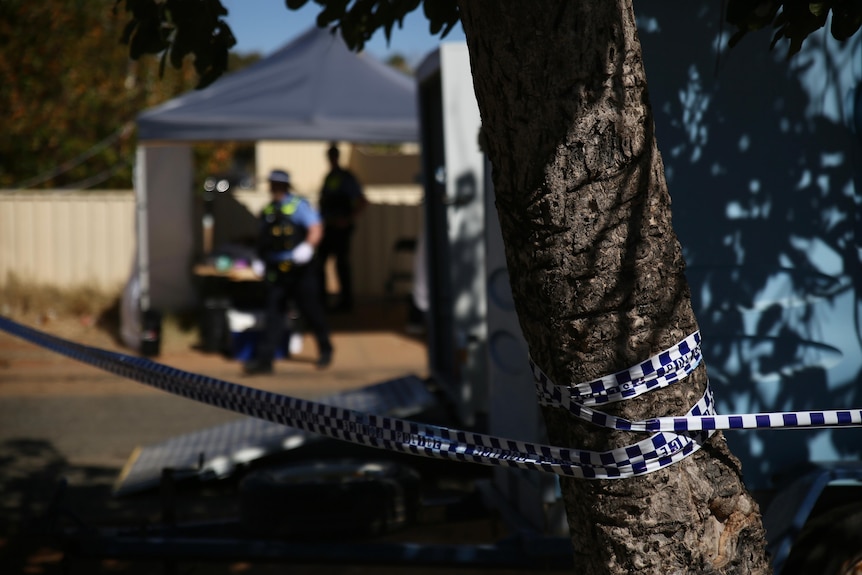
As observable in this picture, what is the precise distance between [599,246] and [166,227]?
1101 cm

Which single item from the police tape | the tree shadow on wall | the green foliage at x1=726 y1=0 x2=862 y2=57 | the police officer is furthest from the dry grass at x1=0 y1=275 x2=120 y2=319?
the green foliage at x1=726 y1=0 x2=862 y2=57

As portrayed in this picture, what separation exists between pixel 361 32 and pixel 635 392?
2.29m

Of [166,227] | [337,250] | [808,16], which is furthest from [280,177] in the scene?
[808,16]

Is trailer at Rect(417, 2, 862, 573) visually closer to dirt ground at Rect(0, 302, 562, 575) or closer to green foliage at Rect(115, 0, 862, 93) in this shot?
green foliage at Rect(115, 0, 862, 93)

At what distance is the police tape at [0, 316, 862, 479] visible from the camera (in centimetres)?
249

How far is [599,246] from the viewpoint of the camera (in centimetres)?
242

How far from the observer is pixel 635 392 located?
2480 mm

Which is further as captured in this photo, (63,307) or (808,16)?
(63,307)

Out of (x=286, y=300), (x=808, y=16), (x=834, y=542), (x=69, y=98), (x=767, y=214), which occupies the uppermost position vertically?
(x=69, y=98)

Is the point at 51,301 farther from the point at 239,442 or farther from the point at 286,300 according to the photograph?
the point at 239,442

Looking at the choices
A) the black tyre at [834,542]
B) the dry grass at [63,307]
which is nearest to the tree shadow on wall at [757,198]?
the black tyre at [834,542]

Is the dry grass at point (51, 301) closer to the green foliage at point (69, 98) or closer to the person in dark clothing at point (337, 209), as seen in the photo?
the person in dark clothing at point (337, 209)

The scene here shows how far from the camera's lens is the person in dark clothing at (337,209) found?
535 inches

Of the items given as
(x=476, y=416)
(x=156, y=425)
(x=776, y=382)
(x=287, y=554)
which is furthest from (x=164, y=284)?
(x=776, y=382)
